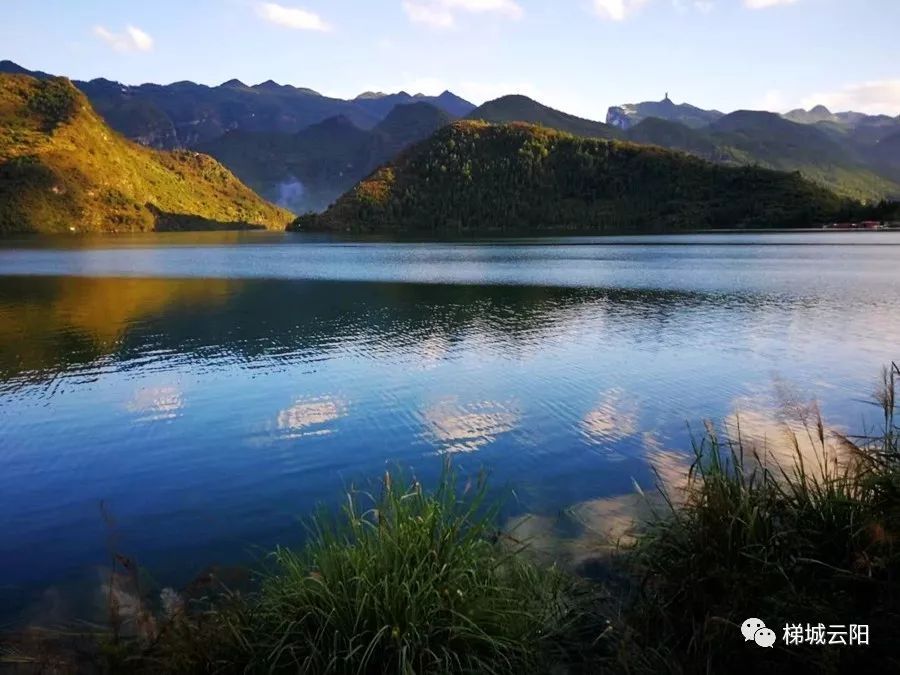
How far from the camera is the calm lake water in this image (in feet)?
39.6

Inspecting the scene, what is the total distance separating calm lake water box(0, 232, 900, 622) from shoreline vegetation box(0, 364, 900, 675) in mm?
1693

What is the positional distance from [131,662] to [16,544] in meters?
6.53

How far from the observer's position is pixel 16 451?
52.1 feet

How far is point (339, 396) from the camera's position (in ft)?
68.9

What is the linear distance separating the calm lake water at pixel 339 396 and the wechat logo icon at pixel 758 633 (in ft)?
9.13

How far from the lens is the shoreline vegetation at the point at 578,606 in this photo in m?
5.26

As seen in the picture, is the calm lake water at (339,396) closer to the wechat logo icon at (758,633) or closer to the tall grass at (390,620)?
the wechat logo icon at (758,633)

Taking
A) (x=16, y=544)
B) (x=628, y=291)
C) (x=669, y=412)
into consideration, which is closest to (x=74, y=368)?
(x=16, y=544)

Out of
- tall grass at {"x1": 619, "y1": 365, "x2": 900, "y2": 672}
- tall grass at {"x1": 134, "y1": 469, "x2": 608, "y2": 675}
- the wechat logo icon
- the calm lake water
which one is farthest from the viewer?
the calm lake water

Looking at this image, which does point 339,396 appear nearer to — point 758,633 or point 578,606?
point 578,606

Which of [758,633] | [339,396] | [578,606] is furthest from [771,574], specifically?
[339,396]

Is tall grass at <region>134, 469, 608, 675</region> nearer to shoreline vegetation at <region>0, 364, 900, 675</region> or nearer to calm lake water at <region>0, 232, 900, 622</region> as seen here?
shoreline vegetation at <region>0, 364, 900, 675</region>

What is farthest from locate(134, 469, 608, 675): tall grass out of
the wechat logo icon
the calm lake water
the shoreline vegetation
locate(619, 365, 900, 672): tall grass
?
the calm lake water

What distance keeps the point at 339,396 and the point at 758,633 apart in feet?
55.6
